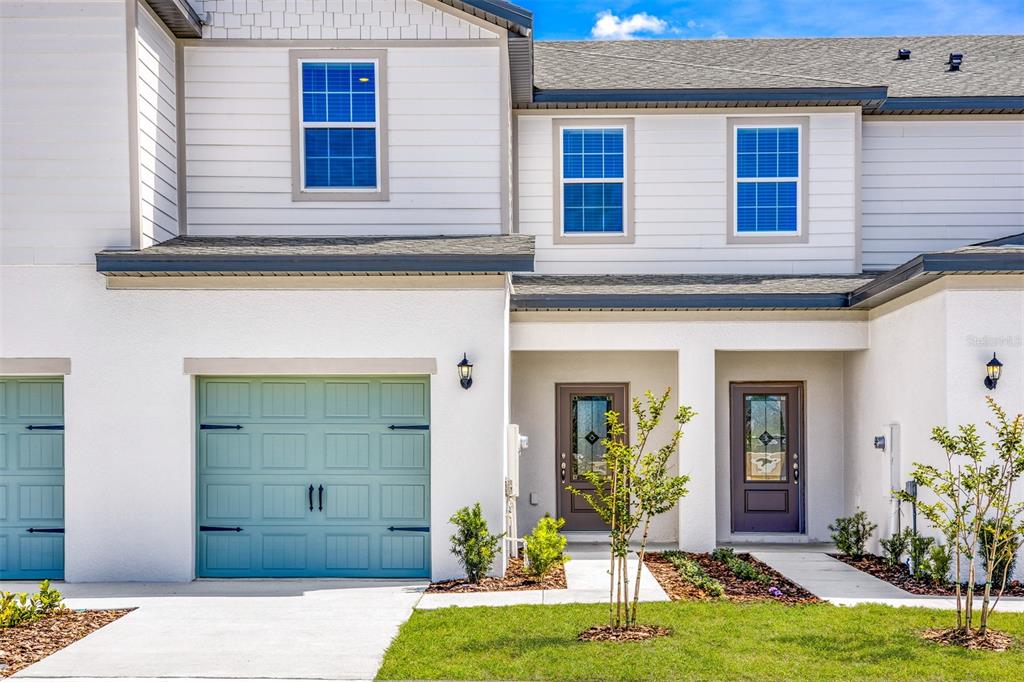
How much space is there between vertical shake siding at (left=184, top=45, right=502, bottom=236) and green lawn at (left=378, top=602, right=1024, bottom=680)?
4768 millimetres

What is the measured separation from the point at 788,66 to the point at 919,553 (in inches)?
294

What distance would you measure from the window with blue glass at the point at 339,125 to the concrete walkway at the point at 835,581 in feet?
21.0

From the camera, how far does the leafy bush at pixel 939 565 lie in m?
9.68

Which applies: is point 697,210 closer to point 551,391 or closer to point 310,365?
point 551,391

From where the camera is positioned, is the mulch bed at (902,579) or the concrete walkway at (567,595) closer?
the concrete walkway at (567,595)

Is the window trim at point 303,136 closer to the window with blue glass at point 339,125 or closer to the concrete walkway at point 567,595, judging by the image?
the window with blue glass at point 339,125

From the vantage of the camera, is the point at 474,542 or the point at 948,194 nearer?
the point at 474,542

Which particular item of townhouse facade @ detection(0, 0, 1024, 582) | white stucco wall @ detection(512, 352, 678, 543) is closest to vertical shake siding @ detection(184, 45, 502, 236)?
townhouse facade @ detection(0, 0, 1024, 582)

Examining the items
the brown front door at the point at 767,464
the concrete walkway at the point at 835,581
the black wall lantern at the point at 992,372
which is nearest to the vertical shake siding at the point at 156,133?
the brown front door at the point at 767,464

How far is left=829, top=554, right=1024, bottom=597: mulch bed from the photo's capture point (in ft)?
31.6

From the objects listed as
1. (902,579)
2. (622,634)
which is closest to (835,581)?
(902,579)

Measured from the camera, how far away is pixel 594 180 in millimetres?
13305

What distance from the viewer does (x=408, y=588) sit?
991cm

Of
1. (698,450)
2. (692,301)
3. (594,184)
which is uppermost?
(594,184)
